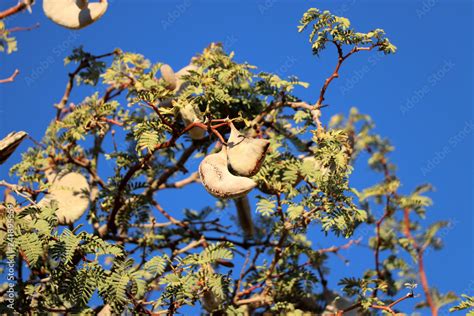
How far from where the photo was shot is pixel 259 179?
285cm

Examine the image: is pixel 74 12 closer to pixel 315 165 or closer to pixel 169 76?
pixel 169 76

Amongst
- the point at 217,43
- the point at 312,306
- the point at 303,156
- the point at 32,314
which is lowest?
the point at 32,314

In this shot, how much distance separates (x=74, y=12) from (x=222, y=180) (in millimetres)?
1052

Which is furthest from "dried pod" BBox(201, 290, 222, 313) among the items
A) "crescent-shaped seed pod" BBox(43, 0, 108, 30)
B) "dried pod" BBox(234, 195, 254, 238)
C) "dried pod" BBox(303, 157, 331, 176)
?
"crescent-shaped seed pod" BBox(43, 0, 108, 30)

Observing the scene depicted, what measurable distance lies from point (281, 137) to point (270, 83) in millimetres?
227

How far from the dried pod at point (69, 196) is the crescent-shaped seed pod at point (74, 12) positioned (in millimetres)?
588

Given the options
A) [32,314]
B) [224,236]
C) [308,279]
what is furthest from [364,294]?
[32,314]

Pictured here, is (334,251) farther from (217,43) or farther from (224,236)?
(217,43)

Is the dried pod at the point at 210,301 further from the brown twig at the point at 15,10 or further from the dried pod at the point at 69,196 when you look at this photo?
the brown twig at the point at 15,10

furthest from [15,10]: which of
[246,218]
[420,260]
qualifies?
Result: [420,260]

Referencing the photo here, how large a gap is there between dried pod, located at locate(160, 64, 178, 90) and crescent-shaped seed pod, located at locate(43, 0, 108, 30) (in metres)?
0.32

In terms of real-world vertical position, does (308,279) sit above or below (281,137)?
below

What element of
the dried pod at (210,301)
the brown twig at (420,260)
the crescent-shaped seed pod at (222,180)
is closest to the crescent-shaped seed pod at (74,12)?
the crescent-shaped seed pod at (222,180)

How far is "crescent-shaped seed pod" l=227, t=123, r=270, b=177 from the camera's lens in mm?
2176
